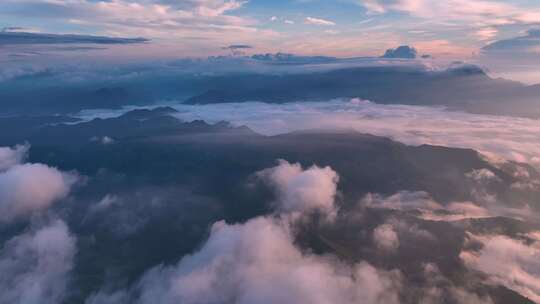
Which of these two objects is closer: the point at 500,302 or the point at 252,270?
the point at 500,302

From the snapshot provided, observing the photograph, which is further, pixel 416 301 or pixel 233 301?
pixel 416 301

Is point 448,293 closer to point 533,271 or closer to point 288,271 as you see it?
point 533,271

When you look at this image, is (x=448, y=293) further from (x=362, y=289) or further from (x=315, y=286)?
(x=315, y=286)

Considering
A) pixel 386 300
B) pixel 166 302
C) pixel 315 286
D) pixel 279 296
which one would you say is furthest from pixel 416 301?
pixel 166 302

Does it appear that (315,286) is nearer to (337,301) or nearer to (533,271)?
(337,301)

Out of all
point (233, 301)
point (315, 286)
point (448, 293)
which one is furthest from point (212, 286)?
point (448, 293)

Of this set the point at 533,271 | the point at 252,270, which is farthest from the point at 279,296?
the point at 533,271

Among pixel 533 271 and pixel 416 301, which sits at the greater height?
pixel 533 271
